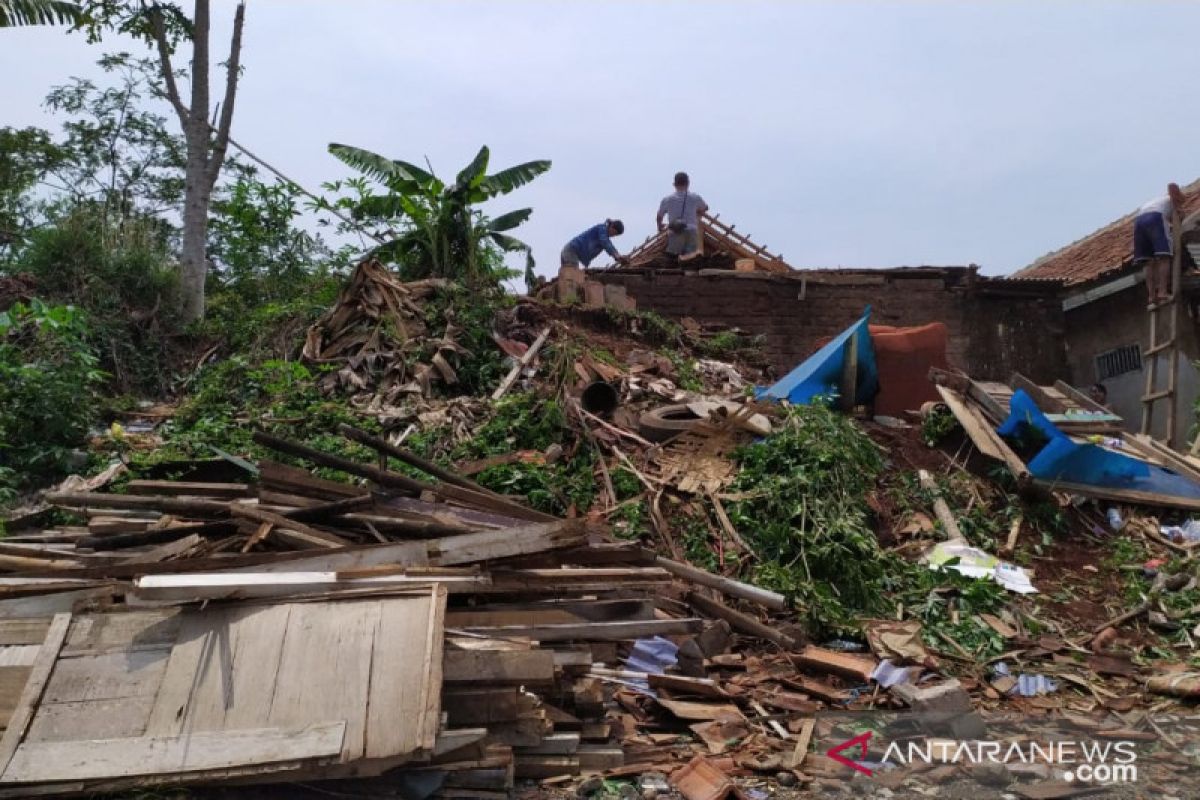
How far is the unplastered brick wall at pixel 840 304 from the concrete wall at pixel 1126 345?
1397 mm

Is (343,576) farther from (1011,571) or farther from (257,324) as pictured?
(257,324)

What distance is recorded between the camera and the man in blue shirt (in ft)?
45.6

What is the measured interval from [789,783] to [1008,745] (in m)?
1.26

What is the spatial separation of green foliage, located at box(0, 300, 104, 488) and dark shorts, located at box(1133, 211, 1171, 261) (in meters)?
11.6

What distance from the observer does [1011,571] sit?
6.91m

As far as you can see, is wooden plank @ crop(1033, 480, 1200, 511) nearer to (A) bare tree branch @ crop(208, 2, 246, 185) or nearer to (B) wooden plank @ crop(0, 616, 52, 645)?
(B) wooden plank @ crop(0, 616, 52, 645)

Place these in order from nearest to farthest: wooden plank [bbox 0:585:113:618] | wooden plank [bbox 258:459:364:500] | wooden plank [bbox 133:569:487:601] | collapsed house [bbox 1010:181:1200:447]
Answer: wooden plank [bbox 133:569:487:601]
wooden plank [bbox 0:585:113:618]
wooden plank [bbox 258:459:364:500]
collapsed house [bbox 1010:181:1200:447]

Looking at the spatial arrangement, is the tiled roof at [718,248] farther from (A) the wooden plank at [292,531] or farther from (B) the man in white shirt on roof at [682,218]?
(A) the wooden plank at [292,531]

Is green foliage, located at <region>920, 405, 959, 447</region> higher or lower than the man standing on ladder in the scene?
lower

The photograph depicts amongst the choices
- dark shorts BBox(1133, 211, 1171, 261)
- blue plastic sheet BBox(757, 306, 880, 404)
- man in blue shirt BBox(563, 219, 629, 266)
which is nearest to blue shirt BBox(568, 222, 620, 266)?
man in blue shirt BBox(563, 219, 629, 266)

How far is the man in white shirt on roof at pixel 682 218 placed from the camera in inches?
552

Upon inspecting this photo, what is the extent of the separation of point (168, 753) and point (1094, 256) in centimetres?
1639

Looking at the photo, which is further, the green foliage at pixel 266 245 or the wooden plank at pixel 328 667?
the green foliage at pixel 266 245

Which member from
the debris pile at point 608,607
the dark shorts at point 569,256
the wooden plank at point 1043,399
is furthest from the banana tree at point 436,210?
the wooden plank at point 1043,399
